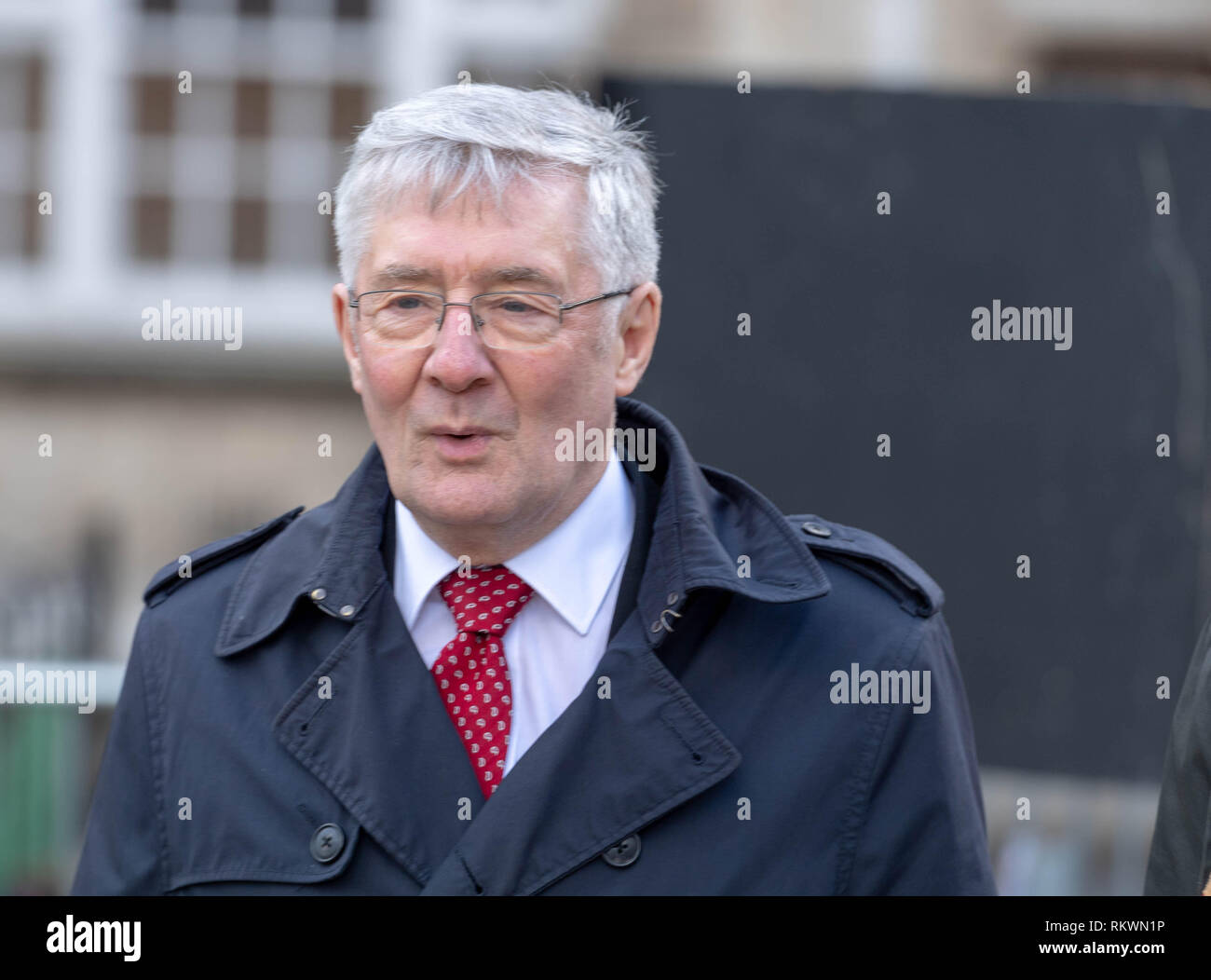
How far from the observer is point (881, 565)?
8.08 ft

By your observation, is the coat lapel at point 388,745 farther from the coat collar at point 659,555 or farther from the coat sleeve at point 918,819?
the coat sleeve at point 918,819

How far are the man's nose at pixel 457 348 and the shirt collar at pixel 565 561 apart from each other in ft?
0.99

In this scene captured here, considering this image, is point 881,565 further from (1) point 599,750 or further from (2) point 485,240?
(2) point 485,240

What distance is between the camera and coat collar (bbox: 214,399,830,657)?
92.7 inches

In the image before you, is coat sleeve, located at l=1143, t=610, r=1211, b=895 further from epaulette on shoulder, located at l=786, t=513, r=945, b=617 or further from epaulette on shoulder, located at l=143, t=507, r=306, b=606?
epaulette on shoulder, located at l=143, t=507, r=306, b=606

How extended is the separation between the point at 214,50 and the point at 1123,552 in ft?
21.3

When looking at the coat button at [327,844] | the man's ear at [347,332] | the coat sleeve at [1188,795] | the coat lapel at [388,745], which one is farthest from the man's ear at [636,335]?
the coat sleeve at [1188,795]

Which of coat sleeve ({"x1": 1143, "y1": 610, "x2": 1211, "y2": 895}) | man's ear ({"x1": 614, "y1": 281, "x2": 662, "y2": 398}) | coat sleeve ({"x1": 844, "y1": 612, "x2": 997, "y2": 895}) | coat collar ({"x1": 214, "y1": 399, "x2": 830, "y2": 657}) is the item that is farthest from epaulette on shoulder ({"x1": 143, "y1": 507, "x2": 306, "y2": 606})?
coat sleeve ({"x1": 1143, "y1": 610, "x2": 1211, "y2": 895})

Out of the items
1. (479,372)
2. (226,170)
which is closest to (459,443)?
(479,372)

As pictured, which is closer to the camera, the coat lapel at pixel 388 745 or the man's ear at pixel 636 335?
the coat lapel at pixel 388 745

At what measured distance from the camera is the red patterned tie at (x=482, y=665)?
7.73ft

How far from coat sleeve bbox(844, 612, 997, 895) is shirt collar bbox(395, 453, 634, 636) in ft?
1.55
